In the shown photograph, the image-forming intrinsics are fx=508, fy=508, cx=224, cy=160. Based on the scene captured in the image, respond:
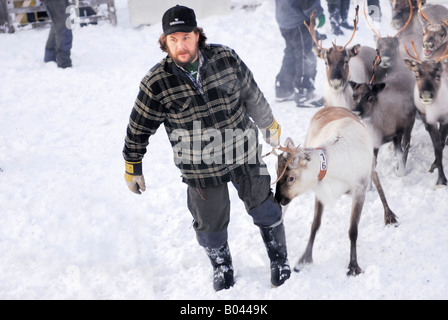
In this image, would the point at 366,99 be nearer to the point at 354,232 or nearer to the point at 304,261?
the point at 354,232

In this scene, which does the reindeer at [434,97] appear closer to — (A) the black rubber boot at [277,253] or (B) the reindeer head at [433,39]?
(B) the reindeer head at [433,39]

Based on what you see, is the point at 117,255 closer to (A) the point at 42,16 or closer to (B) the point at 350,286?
(B) the point at 350,286

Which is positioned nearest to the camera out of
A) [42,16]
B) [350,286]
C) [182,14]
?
[182,14]

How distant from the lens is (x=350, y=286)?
3.43 m

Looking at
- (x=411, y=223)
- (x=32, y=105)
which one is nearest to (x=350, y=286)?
(x=411, y=223)

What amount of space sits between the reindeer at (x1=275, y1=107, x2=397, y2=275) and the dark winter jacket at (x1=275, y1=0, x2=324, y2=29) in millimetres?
3088

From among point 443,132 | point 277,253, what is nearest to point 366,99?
point 443,132

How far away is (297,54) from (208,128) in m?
4.22

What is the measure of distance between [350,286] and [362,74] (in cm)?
282

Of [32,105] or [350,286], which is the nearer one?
[350,286]

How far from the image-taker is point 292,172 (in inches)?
129

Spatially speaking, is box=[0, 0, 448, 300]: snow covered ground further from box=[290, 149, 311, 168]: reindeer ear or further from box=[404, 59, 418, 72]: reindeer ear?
box=[404, 59, 418, 72]: reindeer ear

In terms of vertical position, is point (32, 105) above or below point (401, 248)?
below

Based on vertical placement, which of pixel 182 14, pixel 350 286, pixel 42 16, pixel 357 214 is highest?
pixel 182 14
